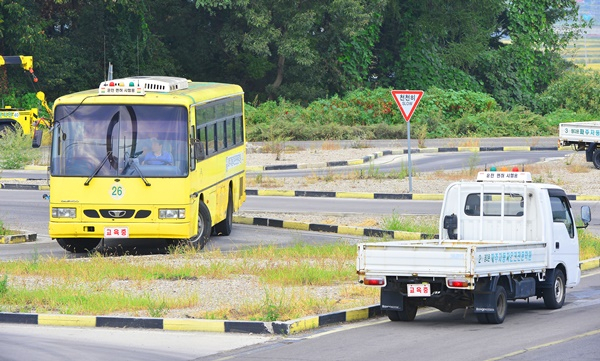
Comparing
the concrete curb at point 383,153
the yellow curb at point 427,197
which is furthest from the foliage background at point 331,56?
the yellow curb at point 427,197

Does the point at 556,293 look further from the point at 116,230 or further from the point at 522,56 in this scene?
the point at 522,56

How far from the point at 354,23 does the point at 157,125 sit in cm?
3717

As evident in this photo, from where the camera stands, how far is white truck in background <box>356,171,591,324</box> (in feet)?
44.2

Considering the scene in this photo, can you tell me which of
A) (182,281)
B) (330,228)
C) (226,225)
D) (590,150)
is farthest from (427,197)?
(182,281)

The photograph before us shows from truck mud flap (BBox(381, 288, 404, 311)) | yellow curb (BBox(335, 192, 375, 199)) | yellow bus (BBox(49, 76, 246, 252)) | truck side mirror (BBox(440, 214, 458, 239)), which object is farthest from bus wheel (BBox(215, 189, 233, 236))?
truck mud flap (BBox(381, 288, 404, 311))

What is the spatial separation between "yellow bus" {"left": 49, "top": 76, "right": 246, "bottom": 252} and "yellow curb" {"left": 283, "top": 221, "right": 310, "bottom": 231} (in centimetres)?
438

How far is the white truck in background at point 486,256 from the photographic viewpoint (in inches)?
531

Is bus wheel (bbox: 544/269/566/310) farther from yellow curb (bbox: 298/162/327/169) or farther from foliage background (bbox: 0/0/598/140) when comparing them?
foliage background (bbox: 0/0/598/140)

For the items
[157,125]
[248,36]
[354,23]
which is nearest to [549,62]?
[354,23]

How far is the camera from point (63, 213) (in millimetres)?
19797

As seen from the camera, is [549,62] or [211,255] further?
[549,62]

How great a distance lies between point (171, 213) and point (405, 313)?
6854 mm

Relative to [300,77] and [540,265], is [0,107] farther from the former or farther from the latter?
[540,265]

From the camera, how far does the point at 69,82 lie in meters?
56.6
